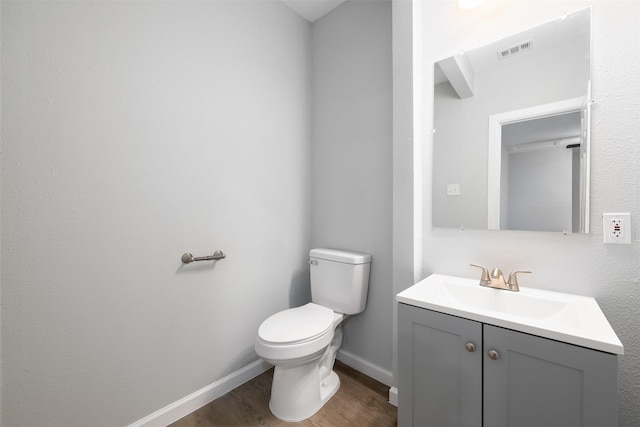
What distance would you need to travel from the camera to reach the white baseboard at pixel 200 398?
1350 millimetres

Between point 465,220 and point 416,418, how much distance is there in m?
0.94

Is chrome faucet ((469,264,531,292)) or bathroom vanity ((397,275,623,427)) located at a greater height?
chrome faucet ((469,264,531,292))

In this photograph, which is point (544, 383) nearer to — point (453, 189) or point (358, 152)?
point (453, 189)

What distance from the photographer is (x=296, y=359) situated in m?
1.33

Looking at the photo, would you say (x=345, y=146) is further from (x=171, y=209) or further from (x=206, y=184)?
(x=171, y=209)

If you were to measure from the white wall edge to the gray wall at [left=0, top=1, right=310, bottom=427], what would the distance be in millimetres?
676

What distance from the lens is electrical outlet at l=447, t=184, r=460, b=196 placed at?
4.61ft

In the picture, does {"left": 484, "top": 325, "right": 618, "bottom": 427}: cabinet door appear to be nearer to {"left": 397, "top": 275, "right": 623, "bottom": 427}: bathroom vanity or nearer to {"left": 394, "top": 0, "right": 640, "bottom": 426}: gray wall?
{"left": 397, "top": 275, "right": 623, "bottom": 427}: bathroom vanity

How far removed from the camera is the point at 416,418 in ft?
3.55

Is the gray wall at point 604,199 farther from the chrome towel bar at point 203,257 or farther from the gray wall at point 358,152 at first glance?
the chrome towel bar at point 203,257

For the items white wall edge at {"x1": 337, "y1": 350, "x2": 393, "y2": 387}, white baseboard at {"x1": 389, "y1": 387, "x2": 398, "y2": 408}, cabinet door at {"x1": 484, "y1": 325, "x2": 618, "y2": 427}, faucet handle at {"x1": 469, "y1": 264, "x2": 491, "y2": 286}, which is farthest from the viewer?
white wall edge at {"x1": 337, "y1": 350, "x2": 393, "y2": 387}

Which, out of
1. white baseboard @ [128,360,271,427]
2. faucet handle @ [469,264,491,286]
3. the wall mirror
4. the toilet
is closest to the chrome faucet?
faucet handle @ [469,264,491,286]

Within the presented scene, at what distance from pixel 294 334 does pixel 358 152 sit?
1.23 metres

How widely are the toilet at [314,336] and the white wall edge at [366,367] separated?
19cm
